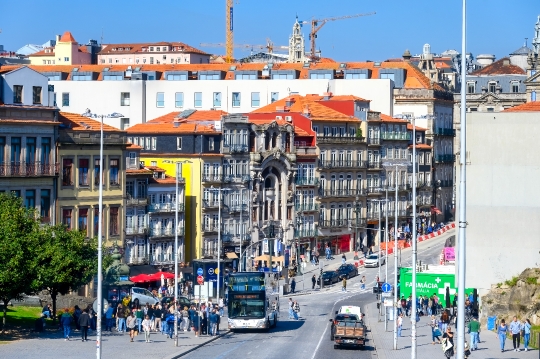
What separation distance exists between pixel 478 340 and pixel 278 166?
70.9 m

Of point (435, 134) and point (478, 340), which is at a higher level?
point (435, 134)

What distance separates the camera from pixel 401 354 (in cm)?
6731

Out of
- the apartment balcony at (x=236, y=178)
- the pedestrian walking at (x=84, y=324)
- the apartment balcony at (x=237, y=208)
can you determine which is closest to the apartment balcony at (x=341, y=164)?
the apartment balcony at (x=236, y=178)

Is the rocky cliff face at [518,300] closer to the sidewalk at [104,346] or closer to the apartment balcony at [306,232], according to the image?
the sidewalk at [104,346]

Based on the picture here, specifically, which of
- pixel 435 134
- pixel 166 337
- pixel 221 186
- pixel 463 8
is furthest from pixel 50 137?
pixel 435 134

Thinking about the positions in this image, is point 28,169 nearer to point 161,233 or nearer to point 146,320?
point 161,233

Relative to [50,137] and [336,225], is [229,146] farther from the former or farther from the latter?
[50,137]

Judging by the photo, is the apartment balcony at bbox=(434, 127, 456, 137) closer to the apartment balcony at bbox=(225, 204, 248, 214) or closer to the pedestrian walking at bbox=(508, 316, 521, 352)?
the apartment balcony at bbox=(225, 204, 248, 214)

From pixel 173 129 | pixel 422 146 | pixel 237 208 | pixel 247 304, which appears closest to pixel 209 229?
pixel 237 208

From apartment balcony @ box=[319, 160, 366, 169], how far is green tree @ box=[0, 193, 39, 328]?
74.8 metres

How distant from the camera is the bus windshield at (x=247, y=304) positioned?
7962cm

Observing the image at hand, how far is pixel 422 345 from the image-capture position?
71.7 meters

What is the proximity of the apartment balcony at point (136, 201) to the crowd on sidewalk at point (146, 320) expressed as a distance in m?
27.5

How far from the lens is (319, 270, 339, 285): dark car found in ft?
392
